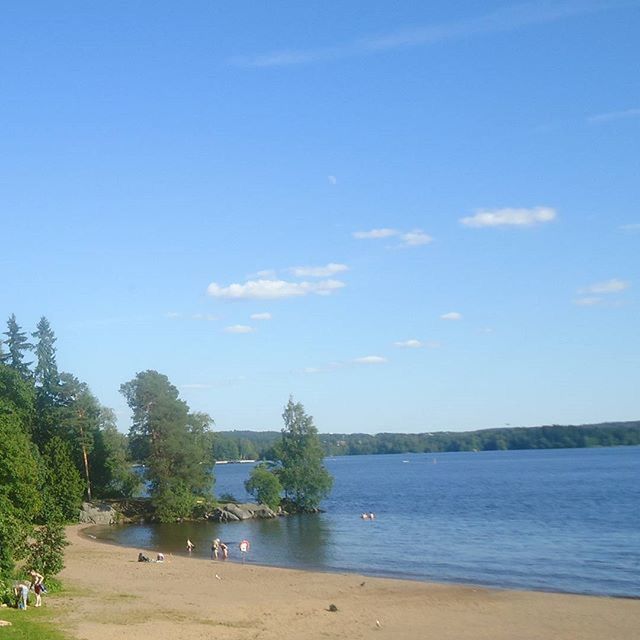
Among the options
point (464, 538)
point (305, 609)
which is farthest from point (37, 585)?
point (464, 538)

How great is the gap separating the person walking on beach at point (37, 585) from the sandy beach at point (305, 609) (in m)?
0.72

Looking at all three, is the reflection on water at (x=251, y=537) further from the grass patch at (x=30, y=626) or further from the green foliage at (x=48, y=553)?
the grass patch at (x=30, y=626)

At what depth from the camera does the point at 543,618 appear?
31812mm

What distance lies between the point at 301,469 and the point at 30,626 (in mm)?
59126

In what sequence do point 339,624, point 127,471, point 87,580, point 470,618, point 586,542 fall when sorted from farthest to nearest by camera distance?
point 127,471, point 586,542, point 87,580, point 470,618, point 339,624

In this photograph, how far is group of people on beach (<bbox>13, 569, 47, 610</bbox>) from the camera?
27.4 m

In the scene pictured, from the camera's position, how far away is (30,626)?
2394 centimetres

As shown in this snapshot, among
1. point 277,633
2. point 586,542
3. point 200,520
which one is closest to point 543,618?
point 277,633

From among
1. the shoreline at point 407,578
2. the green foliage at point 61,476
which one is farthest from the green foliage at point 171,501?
the shoreline at point 407,578

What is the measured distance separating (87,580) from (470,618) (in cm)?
1880

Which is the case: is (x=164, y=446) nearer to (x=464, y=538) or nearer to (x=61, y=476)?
(x=61, y=476)

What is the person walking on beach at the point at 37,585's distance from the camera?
2858 cm

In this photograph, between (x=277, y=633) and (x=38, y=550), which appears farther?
(x=38, y=550)

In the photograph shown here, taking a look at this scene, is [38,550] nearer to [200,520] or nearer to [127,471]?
[200,520]
